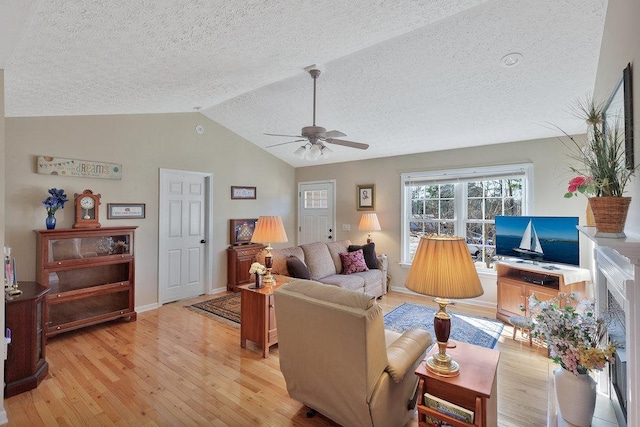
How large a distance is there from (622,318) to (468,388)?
998 millimetres

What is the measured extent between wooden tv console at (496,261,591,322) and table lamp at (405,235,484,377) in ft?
6.65

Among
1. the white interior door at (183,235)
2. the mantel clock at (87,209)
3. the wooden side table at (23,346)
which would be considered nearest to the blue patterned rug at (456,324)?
the white interior door at (183,235)

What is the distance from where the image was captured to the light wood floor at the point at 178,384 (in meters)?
2.03

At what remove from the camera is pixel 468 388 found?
144 cm

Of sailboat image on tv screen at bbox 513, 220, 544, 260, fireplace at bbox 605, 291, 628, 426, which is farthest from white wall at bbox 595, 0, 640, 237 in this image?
sailboat image on tv screen at bbox 513, 220, 544, 260

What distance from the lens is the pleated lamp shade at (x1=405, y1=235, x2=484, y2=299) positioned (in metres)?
1.51

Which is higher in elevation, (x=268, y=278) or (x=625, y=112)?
(x=625, y=112)

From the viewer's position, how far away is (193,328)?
3584mm

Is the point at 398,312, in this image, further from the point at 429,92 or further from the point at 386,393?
the point at 429,92

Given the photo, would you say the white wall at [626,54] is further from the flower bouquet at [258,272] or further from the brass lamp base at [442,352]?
the flower bouquet at [258,272]

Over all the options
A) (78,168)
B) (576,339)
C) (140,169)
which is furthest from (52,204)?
(576,339)

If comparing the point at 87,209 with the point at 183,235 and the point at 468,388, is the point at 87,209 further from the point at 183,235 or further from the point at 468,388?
the point at 468,388

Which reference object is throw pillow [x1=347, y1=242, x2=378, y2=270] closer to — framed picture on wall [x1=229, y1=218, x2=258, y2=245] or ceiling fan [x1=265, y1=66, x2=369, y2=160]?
framed picture on wall [x1=229, y1=218, x2=258, y2=245]

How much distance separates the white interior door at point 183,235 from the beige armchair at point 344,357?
3.28 m
